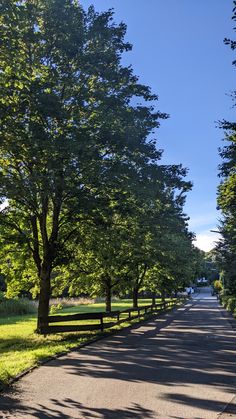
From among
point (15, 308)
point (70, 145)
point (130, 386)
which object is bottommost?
point (130, 386)

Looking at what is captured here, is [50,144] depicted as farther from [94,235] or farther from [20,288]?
[20,288]

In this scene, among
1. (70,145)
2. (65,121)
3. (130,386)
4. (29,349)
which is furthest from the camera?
(65,121)

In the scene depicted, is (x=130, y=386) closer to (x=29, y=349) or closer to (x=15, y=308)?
(x=29, y=349)

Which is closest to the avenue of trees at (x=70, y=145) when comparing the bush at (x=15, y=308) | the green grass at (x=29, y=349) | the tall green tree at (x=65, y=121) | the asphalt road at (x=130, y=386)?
the tall green tree at (x=65, y=121)

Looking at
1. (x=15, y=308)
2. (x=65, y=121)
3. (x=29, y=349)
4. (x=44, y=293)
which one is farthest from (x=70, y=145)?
(x=15, y=308)

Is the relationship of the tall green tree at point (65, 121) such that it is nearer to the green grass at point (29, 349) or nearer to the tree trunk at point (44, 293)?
the tree trunk at point (44, 293)

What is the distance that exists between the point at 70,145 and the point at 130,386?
7121mm

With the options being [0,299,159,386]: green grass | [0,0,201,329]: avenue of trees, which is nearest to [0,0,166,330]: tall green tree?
[0,0,201,329]: avenue of trees

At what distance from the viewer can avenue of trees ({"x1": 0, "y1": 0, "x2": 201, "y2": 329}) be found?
12430mm

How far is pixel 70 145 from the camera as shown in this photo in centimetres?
1345

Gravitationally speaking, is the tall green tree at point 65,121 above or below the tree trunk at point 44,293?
above

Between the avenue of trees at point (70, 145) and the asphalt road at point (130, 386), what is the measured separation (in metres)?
4.28

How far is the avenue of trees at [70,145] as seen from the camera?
1243 cm

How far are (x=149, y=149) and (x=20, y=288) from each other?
955cm
